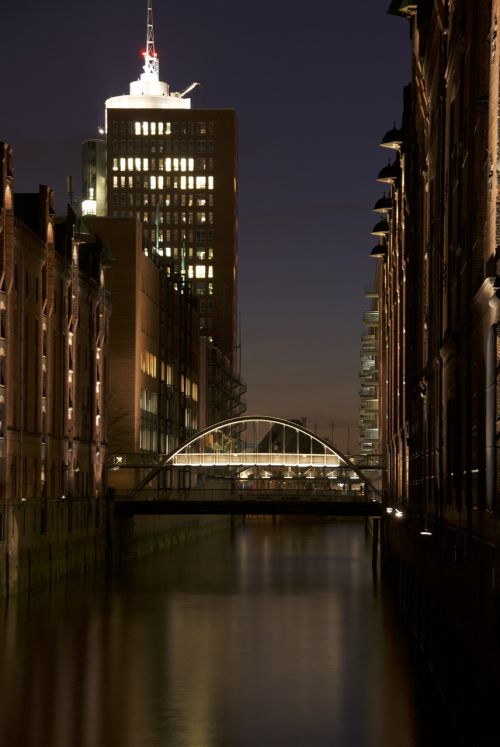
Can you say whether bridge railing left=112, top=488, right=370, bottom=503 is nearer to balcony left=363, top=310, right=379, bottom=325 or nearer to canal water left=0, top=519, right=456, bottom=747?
canal water left=0, top=519, right=456, bottom=747

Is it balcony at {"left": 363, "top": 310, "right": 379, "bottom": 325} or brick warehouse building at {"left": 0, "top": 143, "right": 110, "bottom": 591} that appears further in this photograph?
balcony at {"left": 363, "top": 310, "right": 379, "bottom": 325}

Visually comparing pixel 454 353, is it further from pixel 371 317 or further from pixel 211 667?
pixel 371 317

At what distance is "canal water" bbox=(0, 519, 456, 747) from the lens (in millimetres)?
32219

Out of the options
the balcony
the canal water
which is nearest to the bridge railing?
the canal water

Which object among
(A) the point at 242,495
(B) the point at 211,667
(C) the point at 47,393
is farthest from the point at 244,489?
(B) the point at 211,667

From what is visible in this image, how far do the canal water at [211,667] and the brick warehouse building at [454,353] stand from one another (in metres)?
1.86

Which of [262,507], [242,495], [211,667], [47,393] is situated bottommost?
[211,667]

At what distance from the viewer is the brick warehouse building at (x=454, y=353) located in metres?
23.2

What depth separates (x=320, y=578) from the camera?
78.4 meters

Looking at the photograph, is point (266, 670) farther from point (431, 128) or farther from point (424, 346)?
point (431, 128)

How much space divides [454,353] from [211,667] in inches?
568

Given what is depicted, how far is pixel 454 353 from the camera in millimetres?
33906

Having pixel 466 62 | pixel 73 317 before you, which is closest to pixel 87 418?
pixel 73 317

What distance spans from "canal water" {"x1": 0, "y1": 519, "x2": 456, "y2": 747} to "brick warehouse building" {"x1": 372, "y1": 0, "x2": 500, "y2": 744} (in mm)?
1864
